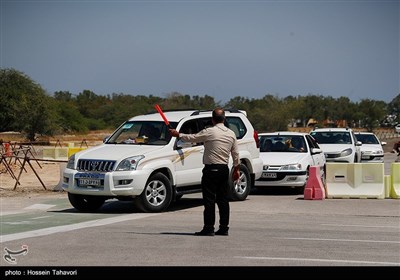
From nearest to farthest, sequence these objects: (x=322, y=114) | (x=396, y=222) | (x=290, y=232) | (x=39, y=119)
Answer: (x=290, y=232), (x=396, y=222), (x=39, y=119), (x=322, y=114)

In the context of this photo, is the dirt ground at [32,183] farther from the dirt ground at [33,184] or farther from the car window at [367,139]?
the car window at [367,139]

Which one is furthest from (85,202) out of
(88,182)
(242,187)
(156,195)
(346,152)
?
(346,152)

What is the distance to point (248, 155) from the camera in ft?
58.7

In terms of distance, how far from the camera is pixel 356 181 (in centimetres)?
1873

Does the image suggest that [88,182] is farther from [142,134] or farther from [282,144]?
[282,144]

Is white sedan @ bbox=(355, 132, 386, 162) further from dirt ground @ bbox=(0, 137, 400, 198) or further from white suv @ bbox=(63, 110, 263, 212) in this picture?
white suv @ bbox=(63, 110, 263, 212)

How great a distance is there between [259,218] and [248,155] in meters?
3.41

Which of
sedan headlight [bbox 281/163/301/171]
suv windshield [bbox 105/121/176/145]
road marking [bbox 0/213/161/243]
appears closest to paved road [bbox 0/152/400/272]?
road marking [bbox 0/213/161/243]

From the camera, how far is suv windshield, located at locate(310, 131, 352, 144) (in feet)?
87.9

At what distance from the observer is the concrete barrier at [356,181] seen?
18578 millimetres

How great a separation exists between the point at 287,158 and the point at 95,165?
6311 mm

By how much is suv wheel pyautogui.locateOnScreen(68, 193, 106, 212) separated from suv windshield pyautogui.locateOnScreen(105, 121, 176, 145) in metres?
1.28
